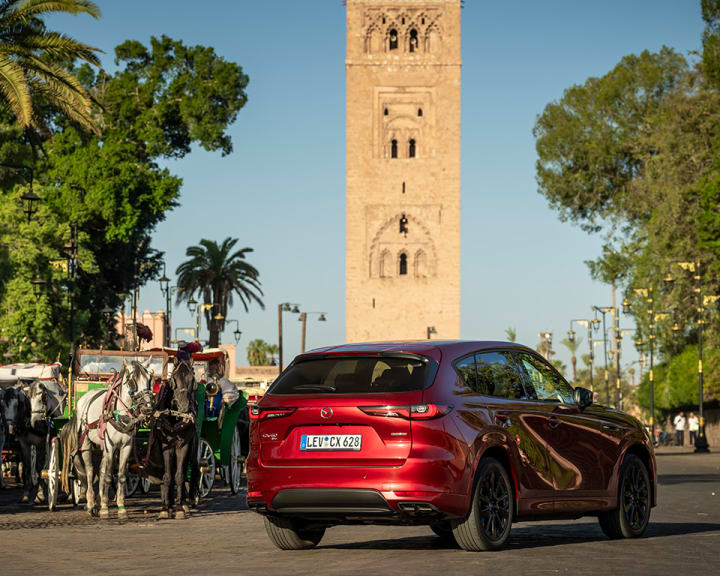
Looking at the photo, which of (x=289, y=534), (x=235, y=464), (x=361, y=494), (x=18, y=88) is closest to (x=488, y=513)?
(x=361, y=494)

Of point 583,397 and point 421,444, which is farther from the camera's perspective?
point 583,397

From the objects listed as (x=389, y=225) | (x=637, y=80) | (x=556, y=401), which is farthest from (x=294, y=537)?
(x=389, y=225)

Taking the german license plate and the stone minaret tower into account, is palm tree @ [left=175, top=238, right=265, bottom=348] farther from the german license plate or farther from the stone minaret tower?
the german license plate

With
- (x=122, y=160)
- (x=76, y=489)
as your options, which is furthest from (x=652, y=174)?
(x=76, y=489)

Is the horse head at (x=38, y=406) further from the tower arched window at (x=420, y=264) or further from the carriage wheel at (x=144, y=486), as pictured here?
the tower arched window at (x=420, y=264)

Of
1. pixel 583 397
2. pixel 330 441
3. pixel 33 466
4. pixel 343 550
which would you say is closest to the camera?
pixel 330 441

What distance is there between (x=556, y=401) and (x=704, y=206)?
128 feet

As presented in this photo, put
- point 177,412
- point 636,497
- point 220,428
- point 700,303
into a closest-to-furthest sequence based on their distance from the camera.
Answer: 1. point 636,497
2. point 177,412
3. point 220,428
4. point 700,303

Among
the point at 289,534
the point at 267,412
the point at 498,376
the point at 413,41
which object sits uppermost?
the point at 413,41

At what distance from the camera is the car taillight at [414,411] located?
380 inches

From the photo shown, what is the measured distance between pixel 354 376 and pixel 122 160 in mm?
45030

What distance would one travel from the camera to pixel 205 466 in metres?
19.5

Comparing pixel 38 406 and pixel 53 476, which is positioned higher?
pixel 38 406

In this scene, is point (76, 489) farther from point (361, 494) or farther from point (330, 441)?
point (361, 494)
